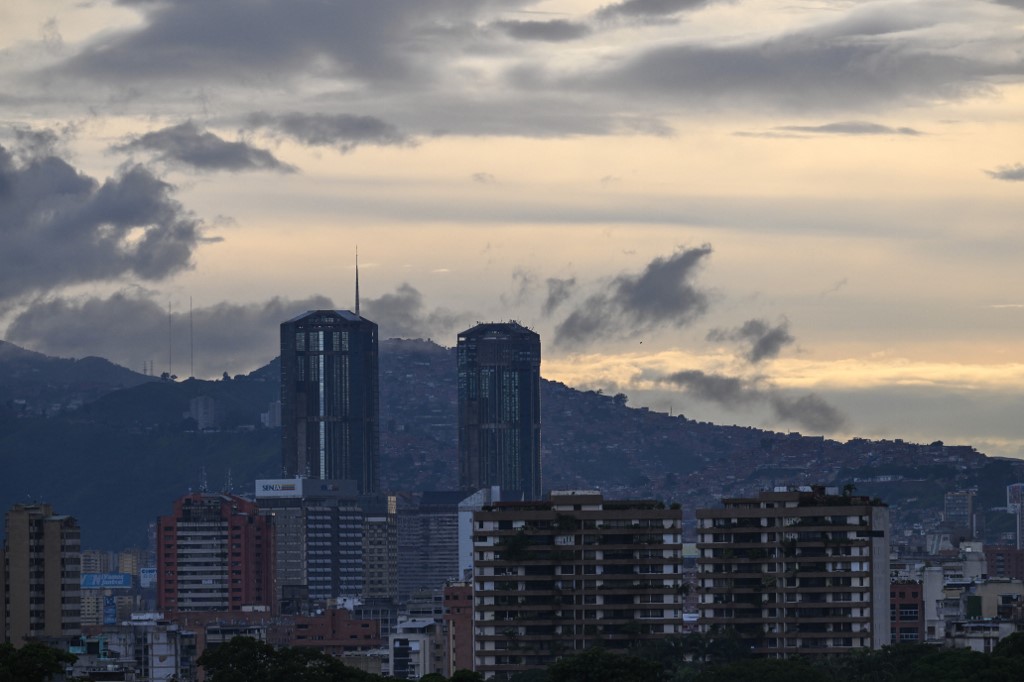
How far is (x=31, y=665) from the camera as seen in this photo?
4203 inches

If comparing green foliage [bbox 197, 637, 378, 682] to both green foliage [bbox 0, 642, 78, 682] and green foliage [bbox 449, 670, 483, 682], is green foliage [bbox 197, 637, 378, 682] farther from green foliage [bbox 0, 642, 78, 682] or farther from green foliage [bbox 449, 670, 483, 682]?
green foliage [bbox 0, 642, 78, 682]

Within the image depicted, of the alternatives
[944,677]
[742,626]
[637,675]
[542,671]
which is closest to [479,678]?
[637,675]

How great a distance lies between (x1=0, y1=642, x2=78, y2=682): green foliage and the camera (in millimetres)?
105688

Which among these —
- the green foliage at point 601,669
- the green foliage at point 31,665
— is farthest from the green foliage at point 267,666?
the green foliage at point 31,665

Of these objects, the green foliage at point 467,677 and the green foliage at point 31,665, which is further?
the green foliage at point 467,677

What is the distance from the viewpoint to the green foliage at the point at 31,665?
106 m

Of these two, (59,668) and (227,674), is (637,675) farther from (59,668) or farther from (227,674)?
(59,668)

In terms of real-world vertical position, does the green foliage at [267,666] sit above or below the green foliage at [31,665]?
below

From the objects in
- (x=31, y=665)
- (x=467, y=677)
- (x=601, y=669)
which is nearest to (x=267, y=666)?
(x=467, y=677)

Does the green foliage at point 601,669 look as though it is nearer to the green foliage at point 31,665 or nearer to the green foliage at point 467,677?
the green foliage at point 467,677

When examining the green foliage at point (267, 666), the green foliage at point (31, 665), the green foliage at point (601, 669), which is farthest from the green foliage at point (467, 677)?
the green foliage at point (31, 665)

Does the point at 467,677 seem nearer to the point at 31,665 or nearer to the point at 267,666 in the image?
the point at 267,666

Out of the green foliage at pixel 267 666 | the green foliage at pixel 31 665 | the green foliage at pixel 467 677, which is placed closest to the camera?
the green foliage at pixel 31 665

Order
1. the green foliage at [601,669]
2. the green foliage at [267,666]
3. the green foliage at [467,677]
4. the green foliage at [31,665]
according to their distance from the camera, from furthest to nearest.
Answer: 1. the green foliage at [267,666]
2. the green foliage at [601,669]
3. the green foliage at [467,677]
4. the green foliage at [31,665]
